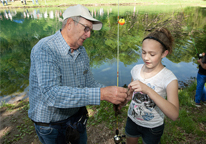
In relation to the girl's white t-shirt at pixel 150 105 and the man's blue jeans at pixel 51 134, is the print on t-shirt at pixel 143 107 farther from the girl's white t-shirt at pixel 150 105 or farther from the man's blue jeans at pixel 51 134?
the man's blue jeans at pixel 51 134

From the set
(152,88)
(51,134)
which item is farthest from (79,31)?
(51,134)

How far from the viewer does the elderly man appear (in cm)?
145

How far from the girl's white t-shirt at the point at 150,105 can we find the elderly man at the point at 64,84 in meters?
0.40

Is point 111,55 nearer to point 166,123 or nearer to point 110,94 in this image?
point 166,123

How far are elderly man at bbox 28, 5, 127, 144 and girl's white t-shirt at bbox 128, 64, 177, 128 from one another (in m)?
0.40

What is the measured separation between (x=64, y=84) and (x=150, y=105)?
1199 millimetres

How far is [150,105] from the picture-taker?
1.89 meters

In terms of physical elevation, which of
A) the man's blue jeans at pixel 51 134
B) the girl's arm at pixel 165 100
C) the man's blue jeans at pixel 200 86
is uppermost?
the girl's arm at pixel 165 100

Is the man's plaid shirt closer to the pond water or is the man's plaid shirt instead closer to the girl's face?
the girl's face

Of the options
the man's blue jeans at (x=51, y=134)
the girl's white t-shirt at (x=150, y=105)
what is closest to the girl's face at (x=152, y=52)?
the girl's white t-shirt at (x=150, y=105)

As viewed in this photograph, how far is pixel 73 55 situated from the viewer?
1.98m

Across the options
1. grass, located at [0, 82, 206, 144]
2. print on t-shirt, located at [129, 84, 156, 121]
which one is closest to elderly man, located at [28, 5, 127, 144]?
print on t-shirt, located at [129, 84, 156, 121]

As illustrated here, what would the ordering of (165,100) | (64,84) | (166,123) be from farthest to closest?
(166,123), (64,84), (165,100)

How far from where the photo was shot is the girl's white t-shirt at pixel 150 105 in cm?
179
